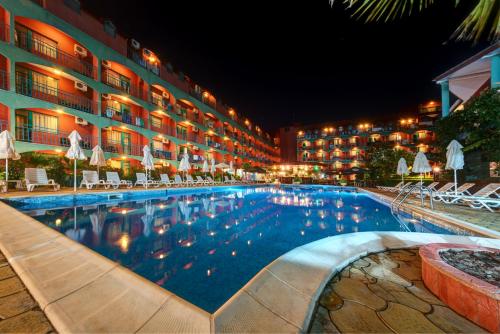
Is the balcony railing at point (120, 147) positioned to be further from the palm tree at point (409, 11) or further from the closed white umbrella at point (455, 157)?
the closed white umbrella at point (455, 157)

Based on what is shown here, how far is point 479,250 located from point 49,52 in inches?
852

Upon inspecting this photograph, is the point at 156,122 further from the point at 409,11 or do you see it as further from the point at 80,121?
the point at 409,11

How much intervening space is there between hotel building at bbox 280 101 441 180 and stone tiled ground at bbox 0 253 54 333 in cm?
3040

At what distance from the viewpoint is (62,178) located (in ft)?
39.6

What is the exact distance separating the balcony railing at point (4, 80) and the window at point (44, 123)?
223cm

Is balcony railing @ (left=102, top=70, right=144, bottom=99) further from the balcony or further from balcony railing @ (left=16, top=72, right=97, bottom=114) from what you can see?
the balcony

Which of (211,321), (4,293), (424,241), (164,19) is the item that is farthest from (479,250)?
(164,19)

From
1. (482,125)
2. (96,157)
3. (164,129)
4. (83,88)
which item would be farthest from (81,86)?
(482,125)

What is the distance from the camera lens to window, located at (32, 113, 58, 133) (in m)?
12.9

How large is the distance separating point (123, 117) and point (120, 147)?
2727 millimetres

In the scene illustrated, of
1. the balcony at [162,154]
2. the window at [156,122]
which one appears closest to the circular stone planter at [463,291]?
the balcony at [162,154]

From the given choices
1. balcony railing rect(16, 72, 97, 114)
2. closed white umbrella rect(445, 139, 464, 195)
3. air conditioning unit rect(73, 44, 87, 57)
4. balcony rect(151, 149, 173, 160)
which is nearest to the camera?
closed white umbrella rect(445, 139, 464, 195)

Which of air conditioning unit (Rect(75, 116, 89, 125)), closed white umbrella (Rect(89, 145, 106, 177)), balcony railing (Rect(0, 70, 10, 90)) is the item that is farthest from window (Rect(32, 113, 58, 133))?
A: closed white umbrella (Rect(89, 145, 106, 177))

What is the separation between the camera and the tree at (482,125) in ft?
27.8
